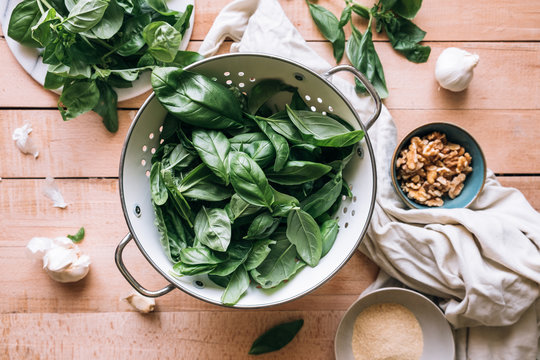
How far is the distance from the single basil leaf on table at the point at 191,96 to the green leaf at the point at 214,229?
17cm

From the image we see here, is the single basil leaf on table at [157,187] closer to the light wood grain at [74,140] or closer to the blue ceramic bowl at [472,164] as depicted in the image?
the light wood grain at [74,140]

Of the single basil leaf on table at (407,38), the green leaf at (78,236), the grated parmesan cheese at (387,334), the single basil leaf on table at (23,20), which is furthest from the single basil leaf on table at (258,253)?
the single basil leaf on table at (23,20)

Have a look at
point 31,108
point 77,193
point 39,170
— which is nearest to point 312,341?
point 77,193

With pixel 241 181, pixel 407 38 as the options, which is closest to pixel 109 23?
pixel 241 181

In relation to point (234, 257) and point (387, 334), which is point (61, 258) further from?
point (387, 334)

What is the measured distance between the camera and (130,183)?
84 cm

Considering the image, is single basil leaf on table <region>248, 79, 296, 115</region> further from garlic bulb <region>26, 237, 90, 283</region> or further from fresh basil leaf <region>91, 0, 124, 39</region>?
garlic bulb <region>26, 237, 90, 283</region>

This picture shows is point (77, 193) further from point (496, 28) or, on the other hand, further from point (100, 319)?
point (496, 28)

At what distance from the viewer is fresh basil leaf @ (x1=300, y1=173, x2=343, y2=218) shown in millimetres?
865

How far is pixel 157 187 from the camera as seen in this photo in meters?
0.84

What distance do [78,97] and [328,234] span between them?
0.61 metres

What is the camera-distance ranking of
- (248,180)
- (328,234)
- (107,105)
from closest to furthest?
(248,180) < (328,234) < (107,105)

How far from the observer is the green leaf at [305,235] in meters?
0.82

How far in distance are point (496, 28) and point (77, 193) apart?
3.61 feet
